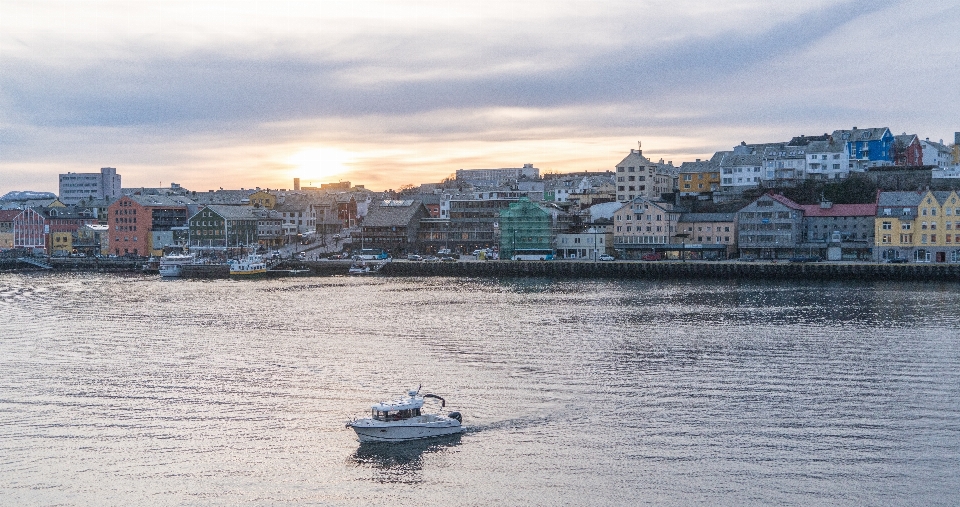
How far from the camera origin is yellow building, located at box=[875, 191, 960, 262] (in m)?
66.8

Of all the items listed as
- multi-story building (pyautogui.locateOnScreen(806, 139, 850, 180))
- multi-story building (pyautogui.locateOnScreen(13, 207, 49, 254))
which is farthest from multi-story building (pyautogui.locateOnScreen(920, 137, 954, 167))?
multi-story building (pyautogui.locateOnScreen(13, 207, 49, 254))

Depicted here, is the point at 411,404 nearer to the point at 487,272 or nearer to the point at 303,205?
the point at 487,272

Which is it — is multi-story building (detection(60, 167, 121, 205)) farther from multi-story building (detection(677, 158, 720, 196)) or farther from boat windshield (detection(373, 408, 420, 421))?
boat windshield (detection(373, 408, 420, 421))

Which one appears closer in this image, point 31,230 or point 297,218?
point 31,230

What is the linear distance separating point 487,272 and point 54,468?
183 feet

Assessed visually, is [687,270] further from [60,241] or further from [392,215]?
[60,241]

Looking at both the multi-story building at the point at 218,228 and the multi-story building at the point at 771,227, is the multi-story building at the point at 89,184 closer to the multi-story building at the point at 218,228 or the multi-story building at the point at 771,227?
the multi-story building at the point at 218,228

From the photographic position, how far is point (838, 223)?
237ft

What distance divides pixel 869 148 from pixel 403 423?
74.3 metres

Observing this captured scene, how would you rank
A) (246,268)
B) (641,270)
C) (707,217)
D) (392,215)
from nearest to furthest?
(641,270), (707,217), (246,268), (392,215)

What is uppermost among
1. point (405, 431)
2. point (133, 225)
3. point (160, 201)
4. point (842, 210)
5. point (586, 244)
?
point (160, 201)

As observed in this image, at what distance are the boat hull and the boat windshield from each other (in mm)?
279

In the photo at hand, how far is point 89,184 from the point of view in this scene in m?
170

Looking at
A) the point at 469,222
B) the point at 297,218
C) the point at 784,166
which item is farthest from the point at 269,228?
the point at 784,166
